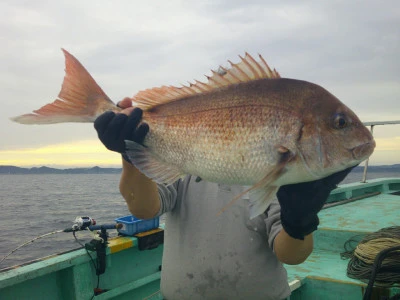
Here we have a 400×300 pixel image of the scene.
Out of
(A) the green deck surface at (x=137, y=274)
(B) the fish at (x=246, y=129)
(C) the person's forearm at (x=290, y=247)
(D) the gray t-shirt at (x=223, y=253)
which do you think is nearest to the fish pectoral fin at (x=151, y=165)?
(B) the fish at (x=246, y=129)

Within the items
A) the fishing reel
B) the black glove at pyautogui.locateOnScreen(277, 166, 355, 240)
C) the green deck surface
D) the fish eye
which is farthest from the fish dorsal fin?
the fishing reel

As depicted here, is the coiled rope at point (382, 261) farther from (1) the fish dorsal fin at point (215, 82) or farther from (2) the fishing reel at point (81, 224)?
(2) the fishing reel at point (81, 224)

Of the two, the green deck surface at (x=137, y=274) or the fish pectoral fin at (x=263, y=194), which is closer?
the fish pectoral fin at (x=263, y=194)

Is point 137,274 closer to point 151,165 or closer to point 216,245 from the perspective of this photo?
point 216,245

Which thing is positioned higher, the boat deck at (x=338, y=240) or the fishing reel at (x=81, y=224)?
the fishing reel at (x=81, y=224)

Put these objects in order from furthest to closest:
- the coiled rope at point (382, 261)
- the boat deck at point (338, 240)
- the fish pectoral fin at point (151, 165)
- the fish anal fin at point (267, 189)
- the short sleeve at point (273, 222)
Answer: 1. the boat deck at point (338, 240)
2. the coiled rope at point (382, 261)
3. the short sleeve at point (273, 222)
4. the fish pectoral fin at point (151, 165)
5. the fish anal fin at point (267, 189)

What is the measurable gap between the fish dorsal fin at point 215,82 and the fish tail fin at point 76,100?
25 cm

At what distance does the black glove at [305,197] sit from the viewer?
2.39 metres

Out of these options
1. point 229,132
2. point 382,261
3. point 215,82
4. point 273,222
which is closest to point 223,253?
point 273,222

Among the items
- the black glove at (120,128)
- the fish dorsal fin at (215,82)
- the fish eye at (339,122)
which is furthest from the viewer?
the black glove at (120,128)

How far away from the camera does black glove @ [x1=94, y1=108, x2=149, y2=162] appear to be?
8.01ft

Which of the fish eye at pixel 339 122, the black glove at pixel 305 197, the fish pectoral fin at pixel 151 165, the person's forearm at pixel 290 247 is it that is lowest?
the person's forearm at pixel 290 247

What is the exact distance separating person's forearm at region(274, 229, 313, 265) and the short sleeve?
6 centimetres

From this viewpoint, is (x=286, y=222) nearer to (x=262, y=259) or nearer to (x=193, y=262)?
(x=262, y=259)
